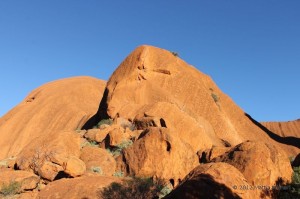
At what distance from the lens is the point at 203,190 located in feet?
29.3

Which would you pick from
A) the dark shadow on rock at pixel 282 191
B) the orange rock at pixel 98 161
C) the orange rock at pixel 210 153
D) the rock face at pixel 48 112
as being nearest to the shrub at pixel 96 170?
the orange rock at pixel 98 161

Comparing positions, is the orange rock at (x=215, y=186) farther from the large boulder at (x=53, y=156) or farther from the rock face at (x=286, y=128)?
the rock face at (x=286, y=128)

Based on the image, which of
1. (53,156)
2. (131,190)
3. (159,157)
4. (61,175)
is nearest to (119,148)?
(159,157)

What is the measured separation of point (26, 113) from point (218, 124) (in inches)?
1222

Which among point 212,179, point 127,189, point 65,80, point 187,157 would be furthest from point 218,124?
point 65,80

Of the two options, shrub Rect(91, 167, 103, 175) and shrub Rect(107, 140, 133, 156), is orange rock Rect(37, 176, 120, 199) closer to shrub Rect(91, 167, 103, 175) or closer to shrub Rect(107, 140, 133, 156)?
shrub Rect(91, 167, 103, 175)

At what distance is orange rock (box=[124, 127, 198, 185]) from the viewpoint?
51.1 ft

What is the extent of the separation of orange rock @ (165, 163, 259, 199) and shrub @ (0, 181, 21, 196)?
6.52 m

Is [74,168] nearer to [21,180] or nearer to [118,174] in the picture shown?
[21,180]

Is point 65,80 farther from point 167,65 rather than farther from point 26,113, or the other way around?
point 167,65

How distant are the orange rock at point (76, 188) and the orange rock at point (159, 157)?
3105 millimetres

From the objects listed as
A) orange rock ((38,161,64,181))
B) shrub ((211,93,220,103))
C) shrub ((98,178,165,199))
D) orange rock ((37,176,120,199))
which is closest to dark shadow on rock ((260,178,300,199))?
shrub ((98,178,165,199))

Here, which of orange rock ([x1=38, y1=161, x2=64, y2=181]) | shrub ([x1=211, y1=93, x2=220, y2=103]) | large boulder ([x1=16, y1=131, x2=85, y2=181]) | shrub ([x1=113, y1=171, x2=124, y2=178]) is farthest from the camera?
shrub ([x1=211, y1=93, x2=220, y2=103])

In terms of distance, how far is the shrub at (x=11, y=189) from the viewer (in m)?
13.1
